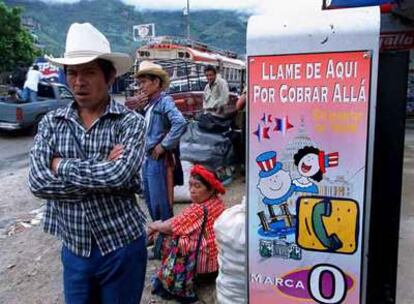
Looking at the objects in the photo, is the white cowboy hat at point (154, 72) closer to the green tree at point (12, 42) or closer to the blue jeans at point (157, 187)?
the blue jeans at point (157, 187)

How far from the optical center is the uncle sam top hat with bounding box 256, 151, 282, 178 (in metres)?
2.06

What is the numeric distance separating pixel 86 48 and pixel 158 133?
1677 millimetres

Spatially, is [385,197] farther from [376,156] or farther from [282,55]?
[282,55]

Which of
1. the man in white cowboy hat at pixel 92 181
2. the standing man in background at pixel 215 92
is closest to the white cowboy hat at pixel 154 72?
the man in white cowboy hat at pixel 92 181

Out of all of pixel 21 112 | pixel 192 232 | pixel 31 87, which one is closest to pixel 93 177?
pixel 192 232

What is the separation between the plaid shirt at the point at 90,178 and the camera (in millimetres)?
1895

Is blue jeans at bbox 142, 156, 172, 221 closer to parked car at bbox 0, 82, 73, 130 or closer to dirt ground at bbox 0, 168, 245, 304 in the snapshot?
dirt ground at bbox 0, 168, 245, 304

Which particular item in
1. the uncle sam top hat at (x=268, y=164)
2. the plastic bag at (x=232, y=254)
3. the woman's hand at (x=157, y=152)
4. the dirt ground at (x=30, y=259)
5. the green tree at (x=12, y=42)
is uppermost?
the green tree at (x=12, y=42)

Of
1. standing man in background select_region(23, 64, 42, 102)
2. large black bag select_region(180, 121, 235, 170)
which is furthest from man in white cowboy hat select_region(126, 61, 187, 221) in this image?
standing man in background select_region(23, 64, 42, 102)

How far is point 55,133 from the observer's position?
78.8 inches

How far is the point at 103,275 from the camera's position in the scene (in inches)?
78.7

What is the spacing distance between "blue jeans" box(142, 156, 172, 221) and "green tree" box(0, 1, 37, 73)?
74.1 feet

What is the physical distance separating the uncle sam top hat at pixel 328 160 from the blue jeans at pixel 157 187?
192cm

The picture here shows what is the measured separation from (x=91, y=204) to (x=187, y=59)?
1102 centimetres
